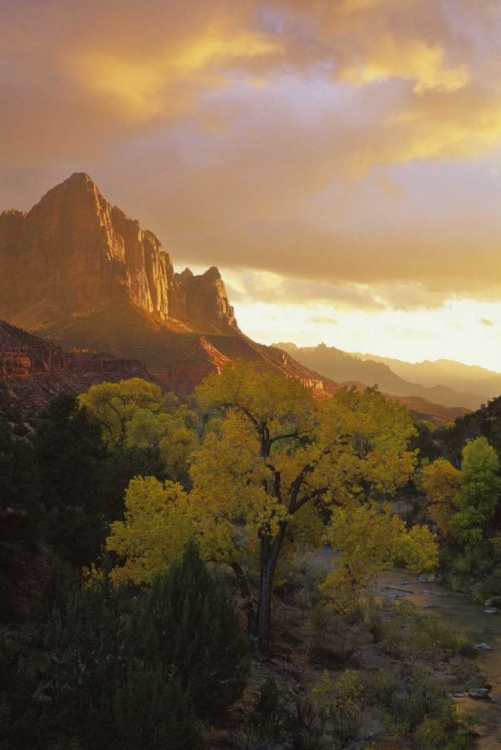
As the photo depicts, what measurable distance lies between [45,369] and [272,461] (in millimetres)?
83584

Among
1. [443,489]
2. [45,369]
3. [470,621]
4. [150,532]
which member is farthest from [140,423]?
[45,369]

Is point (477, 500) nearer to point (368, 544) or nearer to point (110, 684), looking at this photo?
point (368, 544)

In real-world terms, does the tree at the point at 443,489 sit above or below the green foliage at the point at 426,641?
above

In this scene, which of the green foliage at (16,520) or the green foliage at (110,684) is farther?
the green foliage at (16,520)

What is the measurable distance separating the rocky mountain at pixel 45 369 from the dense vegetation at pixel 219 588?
168 feet

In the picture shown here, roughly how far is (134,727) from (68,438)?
1645 centimetres

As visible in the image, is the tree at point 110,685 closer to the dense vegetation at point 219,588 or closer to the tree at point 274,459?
the dense vegetation at point 219,588

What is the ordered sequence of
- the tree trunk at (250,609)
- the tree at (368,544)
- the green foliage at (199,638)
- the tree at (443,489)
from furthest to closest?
A: the tree at (443,489) → the tree trunk at (250,609) → the tree at (368,544) → the green foliage at (199,638)

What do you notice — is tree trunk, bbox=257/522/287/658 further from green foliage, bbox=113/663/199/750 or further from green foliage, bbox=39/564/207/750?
green foliage, bbox=113/663/199/750

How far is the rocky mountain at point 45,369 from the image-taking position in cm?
7831

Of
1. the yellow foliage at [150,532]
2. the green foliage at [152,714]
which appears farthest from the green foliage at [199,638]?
the yellow foliage at [150,532]

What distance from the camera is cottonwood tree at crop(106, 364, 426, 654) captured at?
15.5 meters

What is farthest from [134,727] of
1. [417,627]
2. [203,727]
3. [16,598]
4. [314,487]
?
[417,627]

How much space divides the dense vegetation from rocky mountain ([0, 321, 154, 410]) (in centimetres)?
5122
